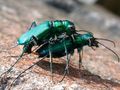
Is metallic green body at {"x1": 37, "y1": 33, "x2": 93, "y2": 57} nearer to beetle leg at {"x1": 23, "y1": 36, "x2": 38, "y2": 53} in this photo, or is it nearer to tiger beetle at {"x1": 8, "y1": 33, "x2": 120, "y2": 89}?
tiger beetle at {"x1": 8, "y1": 33, "x2": 120, "y2": 89}

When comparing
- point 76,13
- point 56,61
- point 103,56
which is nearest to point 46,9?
point 76,13

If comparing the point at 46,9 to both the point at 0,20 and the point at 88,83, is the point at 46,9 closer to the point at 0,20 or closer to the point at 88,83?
the point at 0,20

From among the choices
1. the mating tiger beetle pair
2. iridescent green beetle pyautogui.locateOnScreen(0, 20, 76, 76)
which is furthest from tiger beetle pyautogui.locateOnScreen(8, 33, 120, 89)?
iridescent green beetle pyautogui.locateOnScreen(0, 20, 76, 76)

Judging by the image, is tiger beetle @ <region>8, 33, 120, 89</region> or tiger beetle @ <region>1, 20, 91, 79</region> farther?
tiger beetle @ <region>8, 33, 120, 89</region>

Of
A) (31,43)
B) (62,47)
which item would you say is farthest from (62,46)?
(31,43)

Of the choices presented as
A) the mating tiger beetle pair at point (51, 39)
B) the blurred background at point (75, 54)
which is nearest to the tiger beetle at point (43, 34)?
the mating tiger beetle pair at point (51, 39)

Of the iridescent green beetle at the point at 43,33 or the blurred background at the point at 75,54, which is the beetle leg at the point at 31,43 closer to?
the iridescent green beetle at the point at 43,33
